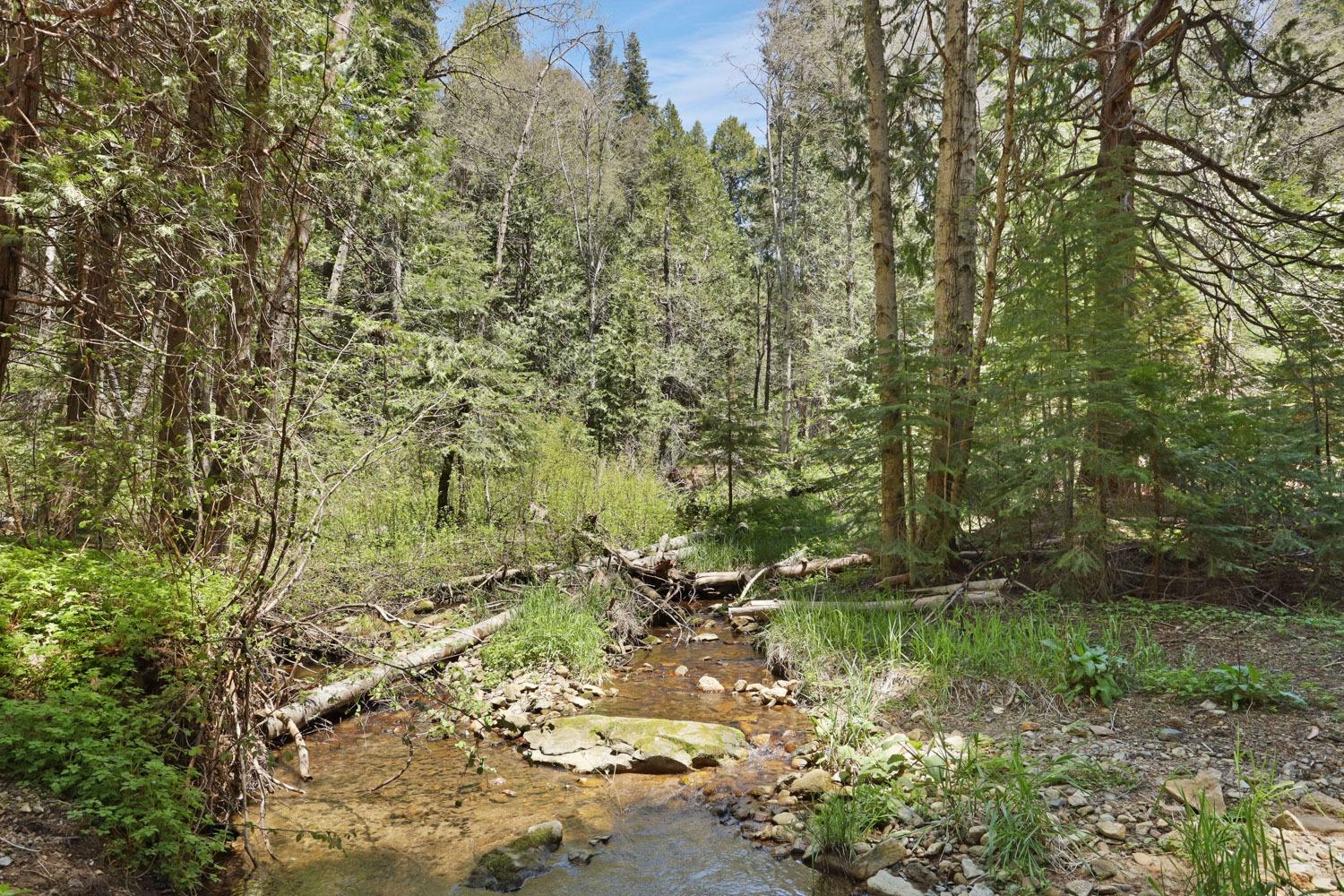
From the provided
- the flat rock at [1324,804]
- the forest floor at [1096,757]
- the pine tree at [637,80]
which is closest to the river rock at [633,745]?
the forest floor at [1096,757]

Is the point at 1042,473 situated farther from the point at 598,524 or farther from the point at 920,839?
the point at 598,524

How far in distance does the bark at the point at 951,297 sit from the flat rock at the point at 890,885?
14.0 ft

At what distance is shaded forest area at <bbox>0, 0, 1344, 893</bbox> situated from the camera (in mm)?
3529

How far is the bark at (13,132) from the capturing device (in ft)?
12.1

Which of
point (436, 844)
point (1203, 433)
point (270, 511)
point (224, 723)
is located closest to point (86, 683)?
point (224, 723)

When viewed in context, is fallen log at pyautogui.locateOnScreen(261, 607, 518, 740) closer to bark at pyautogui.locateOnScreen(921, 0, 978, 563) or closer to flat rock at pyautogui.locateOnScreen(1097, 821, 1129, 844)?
flat rock at pyautogui.locateOnScreen(1097, 821, 1129, 844)

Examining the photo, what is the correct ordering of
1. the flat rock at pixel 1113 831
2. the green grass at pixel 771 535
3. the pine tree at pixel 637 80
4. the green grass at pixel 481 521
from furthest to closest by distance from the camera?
the pine tree at pixel 637 80, the green grass at pixel 771 535, the green grass at pixel 481 521, the flat rock at pixel 1113 831

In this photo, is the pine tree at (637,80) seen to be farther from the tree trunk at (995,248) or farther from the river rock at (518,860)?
the river rock at (518,860)

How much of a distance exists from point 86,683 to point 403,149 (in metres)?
3.85

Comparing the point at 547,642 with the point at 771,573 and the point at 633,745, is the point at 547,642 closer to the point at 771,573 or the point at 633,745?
the point at 633,745

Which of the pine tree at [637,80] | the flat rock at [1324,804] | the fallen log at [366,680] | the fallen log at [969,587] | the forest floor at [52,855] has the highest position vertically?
the pine tree at [637,80]

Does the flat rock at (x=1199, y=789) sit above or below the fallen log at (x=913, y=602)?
below

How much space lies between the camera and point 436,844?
3918 millimetres

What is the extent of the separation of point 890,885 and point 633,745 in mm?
2325
